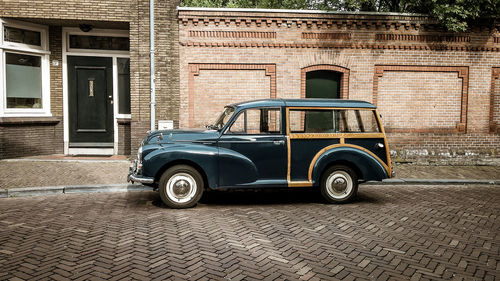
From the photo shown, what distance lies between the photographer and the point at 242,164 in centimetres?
676

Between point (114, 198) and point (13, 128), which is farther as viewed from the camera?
point (13, 128)

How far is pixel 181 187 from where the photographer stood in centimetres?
663

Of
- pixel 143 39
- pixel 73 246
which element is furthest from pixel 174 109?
pixel 73 246

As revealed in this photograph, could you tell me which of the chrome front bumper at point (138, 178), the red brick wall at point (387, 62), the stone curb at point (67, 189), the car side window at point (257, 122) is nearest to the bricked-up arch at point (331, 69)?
the red brick wall at point (387, 62)

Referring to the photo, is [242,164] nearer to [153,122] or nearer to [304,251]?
[304,251]

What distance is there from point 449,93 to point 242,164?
8429 millimetres

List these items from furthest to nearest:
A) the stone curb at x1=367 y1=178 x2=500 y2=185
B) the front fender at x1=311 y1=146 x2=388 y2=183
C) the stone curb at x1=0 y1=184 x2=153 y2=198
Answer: the stone curb at x1=367 y1=178 x2=500 y2=185, the stone curb at x1=0 y1=184 x2=153 y2=198, the front fender at x1=311 y1=146 x2=388 y2=183

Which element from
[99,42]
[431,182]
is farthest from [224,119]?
[99,42]

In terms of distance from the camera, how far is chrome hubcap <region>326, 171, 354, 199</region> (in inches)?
281

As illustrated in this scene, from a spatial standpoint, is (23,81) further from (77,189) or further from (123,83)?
(77,189)

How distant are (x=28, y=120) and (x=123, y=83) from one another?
288 cm

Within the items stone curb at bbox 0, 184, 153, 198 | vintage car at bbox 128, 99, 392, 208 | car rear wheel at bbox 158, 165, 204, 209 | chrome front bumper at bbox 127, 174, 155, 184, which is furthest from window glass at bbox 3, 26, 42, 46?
car rear wheel at bbox 158, 165, 204, 209

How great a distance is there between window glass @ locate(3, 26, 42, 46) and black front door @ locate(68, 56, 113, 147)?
103 cm

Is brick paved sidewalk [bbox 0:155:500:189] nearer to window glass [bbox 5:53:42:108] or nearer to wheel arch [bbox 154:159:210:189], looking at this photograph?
window glass [bbox 5:53:42:108]
